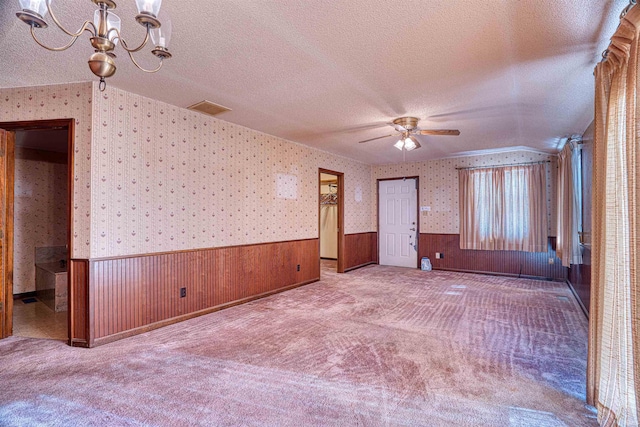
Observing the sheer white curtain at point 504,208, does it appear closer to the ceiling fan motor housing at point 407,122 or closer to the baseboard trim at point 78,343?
the ceiling fan motor housing at point 407,122

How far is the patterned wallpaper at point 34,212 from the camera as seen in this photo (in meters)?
4.84

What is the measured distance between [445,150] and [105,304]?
578cm

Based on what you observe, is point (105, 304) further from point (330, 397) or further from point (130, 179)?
point (330, 397)

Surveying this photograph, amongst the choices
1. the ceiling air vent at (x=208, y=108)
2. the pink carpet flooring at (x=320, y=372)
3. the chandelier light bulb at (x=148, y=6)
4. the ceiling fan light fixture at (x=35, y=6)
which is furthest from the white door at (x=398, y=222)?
the ceiling fan light fixture at (x=35, y=6)

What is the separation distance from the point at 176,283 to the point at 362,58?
3.09 m

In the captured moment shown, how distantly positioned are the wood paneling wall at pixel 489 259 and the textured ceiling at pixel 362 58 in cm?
283

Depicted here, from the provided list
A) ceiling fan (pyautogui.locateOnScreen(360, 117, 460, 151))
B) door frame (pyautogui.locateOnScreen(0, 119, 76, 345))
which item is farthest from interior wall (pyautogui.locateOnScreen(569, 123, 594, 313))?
door frame (pyautogui.locateOnScreen(0, 119, 76, 345))

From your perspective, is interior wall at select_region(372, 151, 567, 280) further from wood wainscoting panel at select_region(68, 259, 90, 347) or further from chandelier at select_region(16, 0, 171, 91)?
chandelier at select_region(16, 0, 171, 91)

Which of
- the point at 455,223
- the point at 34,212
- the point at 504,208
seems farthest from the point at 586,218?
the point at 34,212

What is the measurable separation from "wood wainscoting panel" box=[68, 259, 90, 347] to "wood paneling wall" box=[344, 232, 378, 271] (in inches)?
184

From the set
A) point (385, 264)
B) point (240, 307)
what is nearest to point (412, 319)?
point (240, 307)

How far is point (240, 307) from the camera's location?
4.21 m

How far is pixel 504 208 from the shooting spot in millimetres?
6074

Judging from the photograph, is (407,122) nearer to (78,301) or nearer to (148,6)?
(148,6)
